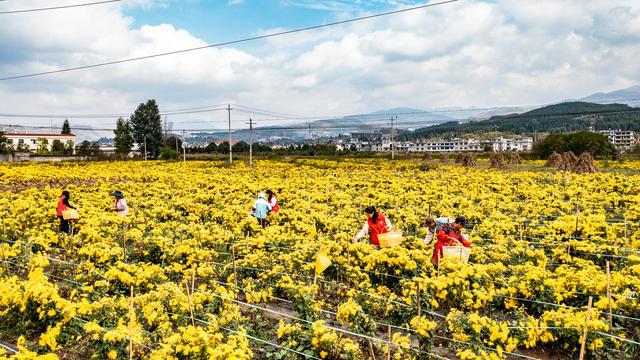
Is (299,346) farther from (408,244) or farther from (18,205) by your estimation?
(18,205)

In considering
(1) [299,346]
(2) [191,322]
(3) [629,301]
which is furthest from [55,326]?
(3) [629,301]

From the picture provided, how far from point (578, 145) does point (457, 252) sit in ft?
200

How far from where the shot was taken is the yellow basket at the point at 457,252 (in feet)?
28.2

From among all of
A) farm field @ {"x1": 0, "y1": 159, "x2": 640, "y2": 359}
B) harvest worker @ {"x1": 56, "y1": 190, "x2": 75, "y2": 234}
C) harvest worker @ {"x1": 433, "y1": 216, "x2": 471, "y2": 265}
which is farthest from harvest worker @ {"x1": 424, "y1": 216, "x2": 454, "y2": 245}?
harvest worker @ {"x1": 56, "y1": 190, "x2": 75, "y2": 234}

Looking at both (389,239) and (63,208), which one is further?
(63,208)

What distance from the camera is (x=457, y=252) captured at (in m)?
8.64

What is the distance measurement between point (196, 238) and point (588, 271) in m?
8.14

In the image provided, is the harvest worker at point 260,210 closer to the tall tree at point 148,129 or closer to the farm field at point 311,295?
the farm field at point 311,295

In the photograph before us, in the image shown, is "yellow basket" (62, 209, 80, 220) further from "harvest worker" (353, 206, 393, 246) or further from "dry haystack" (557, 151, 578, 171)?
"dry haystack" (557, 151, 578, 171)

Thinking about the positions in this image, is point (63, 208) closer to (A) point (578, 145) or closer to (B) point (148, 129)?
(A) point (578, 145)

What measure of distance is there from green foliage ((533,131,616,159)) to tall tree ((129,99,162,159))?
6605cm

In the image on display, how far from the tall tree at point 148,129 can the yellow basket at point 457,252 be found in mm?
86249

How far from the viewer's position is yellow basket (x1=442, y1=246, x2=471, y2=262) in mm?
8602

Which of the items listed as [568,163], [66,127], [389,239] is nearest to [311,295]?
[389,239]
